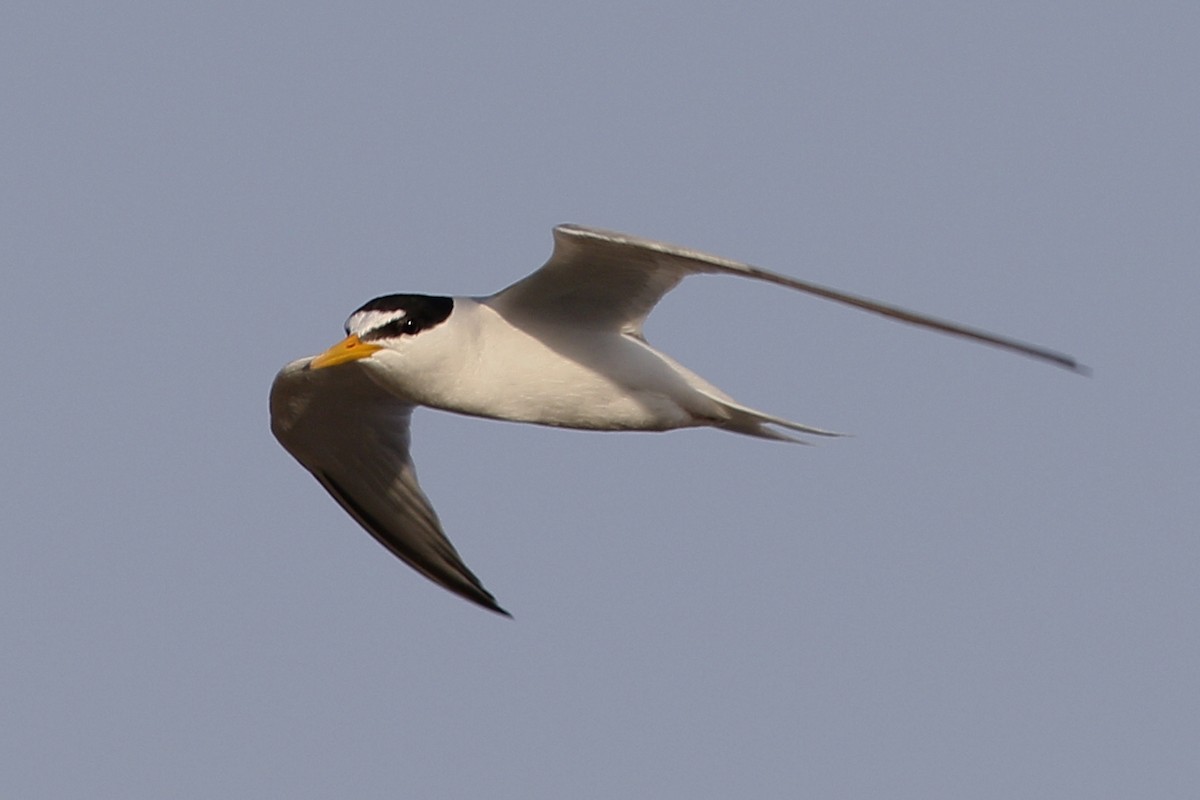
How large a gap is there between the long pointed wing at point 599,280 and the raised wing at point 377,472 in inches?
71.7

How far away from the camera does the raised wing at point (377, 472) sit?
34.3 ft

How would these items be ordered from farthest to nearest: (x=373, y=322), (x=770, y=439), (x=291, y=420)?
(x=291, y=420) < (x=770, y=439) < (x=373, y=322)

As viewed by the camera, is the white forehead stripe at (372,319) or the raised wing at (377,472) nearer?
the white forehead stripe at (372,319)

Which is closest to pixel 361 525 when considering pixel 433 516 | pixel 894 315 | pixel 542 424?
pixel 433 516

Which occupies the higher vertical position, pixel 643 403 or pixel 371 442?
pixel 643 403

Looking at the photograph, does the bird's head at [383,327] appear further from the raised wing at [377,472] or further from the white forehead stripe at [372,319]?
the raised wing at [377,472]

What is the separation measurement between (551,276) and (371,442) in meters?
2.41

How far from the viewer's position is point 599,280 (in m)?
8.65

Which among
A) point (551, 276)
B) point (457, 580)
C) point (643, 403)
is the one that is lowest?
point (457, 580)

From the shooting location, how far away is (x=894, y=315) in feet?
20.6

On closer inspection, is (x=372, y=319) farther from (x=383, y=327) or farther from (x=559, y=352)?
(x=559, y=352)

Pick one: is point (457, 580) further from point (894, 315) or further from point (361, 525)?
point (894, 315)

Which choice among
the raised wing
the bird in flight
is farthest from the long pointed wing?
the raised wing

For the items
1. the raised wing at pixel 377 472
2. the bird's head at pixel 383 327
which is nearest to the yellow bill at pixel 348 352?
the bird's head at pixel 383 327
